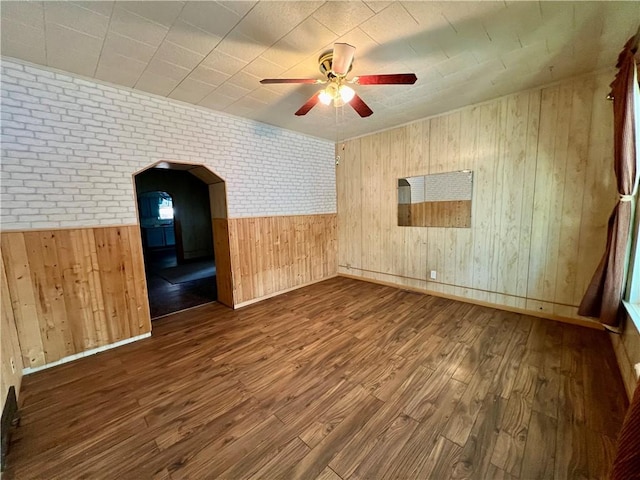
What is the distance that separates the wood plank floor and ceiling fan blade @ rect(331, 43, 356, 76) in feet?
8.95

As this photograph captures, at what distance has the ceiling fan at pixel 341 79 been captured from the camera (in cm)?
192

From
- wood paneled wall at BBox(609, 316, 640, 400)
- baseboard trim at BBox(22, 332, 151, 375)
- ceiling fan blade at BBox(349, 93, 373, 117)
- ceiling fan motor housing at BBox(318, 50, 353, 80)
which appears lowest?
baseboard trim at BBox(22, 332, 151, 375)

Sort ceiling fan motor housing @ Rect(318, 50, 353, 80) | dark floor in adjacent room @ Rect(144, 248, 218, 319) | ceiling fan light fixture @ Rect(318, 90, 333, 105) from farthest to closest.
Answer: dark floor in adjacent room @ Rect(144, 248, 218, 319) < ceiling fan light fixture @ Rect(318, 90, 333, 105) < ceiling fan motor housing @ Rect(318, 50, 353, 80)

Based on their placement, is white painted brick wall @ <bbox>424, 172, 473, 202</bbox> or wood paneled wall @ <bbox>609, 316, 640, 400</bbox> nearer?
wood paneled wall @ <bbox>609, 316, 640, 400</bbox>

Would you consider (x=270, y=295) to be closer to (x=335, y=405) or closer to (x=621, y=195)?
(x=335, y=405)

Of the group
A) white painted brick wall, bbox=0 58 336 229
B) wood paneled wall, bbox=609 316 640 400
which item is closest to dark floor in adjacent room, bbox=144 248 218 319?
white painted brick wall, bbox=0 58 336 229

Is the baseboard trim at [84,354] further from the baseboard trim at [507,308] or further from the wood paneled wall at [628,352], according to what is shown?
the wood paneled wall at [628,352]

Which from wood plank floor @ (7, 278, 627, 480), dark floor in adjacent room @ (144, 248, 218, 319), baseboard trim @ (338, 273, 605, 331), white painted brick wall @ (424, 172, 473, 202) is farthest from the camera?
dark floor in adjacent room @ (144, 248, 218, 319)

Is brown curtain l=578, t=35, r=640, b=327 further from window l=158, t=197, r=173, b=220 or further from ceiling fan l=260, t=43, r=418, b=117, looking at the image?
window l=158, t=197, r=173, b=220

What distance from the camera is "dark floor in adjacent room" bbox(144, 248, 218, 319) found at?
4098 mm

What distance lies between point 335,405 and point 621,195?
327 cm

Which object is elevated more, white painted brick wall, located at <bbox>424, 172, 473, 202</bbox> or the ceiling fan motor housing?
the ceiling fan motor housing

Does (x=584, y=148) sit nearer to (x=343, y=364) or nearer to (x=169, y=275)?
(x=343, y=364)

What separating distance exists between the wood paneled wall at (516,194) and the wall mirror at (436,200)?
111mm
